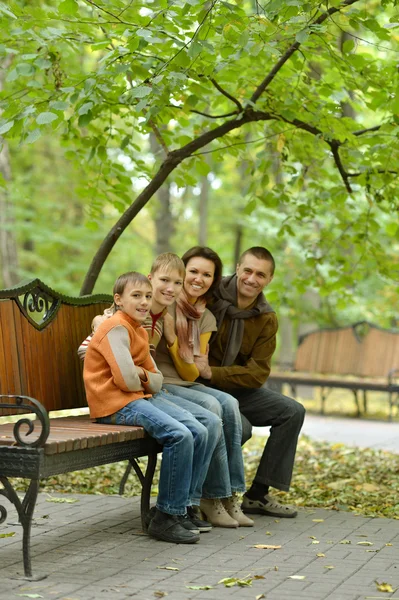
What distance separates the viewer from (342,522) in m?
5.93

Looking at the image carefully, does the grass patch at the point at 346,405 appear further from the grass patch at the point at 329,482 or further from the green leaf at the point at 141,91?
the green leaf at the point at 141,91

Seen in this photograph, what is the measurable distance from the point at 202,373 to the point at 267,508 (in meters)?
1.04

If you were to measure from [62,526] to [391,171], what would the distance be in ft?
12.9

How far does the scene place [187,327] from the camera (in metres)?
5.82

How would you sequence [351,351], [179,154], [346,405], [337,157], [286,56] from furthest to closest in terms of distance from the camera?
[346,405] → [351,351] → [337,157] → [179,154] → [286,56]

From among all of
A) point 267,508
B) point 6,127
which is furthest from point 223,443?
point 6,127

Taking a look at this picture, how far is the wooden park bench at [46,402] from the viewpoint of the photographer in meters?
4.30

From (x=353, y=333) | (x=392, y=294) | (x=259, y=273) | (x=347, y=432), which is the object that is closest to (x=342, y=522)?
(x=259, y=273)

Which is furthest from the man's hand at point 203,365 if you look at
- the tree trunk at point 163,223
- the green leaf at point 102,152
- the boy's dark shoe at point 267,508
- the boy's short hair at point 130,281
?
the tree trunk at point 163,223

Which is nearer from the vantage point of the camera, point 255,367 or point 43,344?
point 43,344

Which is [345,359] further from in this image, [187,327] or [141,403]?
[141,403]

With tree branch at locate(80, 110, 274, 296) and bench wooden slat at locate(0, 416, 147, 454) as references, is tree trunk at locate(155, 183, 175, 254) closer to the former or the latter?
tree branch at locate(80, 110, 274, 296)

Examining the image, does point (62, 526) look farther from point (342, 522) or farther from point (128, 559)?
point (342, 522)

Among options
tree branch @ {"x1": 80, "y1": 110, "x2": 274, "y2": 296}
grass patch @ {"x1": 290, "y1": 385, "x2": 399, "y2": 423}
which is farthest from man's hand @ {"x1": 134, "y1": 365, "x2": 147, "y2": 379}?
grass patch @ {"x1": 290, "y1": 385, "x2": 399, "y2": 423}
